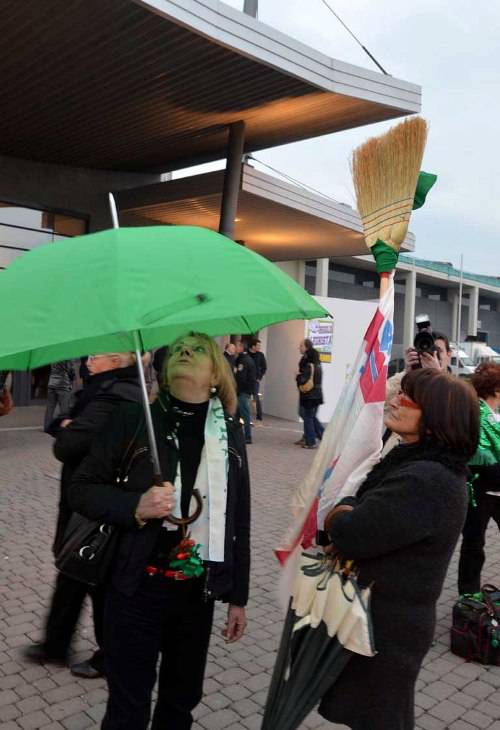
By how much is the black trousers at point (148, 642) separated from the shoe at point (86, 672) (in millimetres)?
1332

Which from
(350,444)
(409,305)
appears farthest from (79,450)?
(409,305)

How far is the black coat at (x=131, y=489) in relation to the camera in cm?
210

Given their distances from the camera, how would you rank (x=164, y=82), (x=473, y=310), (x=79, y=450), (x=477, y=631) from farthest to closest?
1. (x=473, y=310)
2. (x=164, y=82)
3. (x=477, y=631)
4. (x=79, y=450)

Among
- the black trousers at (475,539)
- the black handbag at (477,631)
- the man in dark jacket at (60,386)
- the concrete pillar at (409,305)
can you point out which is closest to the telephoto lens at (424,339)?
the black trousers at (475,539)

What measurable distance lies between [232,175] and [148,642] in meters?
10.9

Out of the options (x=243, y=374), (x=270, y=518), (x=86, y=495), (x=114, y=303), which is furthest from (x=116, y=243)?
(x=243, y=374)

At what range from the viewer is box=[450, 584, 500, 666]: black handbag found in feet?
12.7

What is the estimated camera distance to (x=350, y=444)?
217 cm

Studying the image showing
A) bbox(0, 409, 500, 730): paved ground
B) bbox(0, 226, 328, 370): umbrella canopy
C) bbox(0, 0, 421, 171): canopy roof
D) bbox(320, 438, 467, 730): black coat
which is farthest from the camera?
bbox(0, 0, 421, 171): canopy roof

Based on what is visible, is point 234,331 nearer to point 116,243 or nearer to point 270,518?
point 116,243

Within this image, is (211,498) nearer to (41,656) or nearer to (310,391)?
(41,656)

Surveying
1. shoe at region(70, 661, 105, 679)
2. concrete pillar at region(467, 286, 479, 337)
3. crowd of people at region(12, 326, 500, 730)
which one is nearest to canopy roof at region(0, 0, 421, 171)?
crowd of people at region(12, 326, 500, 730)

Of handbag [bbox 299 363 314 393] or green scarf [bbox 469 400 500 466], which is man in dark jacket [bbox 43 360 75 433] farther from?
green scarf [bbox 469 400 500 466]

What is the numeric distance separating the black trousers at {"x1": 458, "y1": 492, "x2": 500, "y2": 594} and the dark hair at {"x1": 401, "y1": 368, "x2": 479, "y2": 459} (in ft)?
7.77
